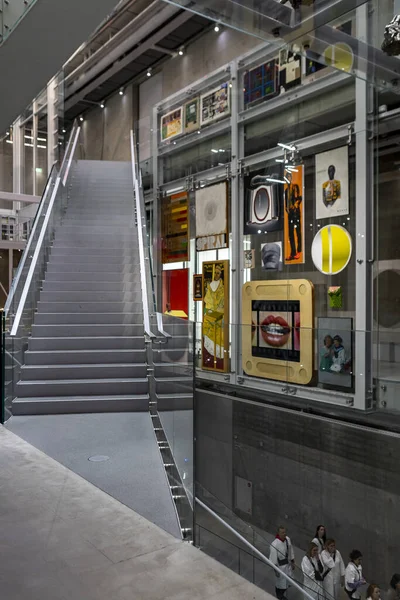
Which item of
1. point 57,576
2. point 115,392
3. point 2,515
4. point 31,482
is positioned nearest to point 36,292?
point 115,392

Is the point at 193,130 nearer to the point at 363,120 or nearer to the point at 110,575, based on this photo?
the point at 363,120

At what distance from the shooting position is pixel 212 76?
937 cm

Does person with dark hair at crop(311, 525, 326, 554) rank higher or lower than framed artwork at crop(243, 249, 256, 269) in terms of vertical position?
lower

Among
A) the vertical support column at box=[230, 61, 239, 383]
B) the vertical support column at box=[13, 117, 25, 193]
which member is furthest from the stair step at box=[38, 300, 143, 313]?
the vertical support column at box=[13, 117, 25, 193]

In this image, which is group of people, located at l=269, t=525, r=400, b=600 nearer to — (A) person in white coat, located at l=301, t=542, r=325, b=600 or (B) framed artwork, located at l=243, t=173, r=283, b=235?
(A) person in white coat, located at l=301, t=542, r=325, b=600

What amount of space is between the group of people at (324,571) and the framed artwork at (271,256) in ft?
16.7

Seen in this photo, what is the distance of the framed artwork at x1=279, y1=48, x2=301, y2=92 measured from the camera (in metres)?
7.65

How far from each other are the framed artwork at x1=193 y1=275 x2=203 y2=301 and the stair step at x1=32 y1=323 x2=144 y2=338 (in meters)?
2.40

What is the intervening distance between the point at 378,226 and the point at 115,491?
15.1ft

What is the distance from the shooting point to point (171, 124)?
10617 millimetres

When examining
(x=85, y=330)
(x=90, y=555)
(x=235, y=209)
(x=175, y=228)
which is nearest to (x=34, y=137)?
(x=175, y=228)

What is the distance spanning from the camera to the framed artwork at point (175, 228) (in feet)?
32.3

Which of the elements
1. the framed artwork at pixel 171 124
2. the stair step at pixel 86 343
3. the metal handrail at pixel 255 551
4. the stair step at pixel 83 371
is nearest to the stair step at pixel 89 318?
the stair step at pixel 86 343

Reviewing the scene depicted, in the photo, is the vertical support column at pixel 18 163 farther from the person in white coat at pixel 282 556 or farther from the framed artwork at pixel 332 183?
the person in white coat at pixel 282 556
